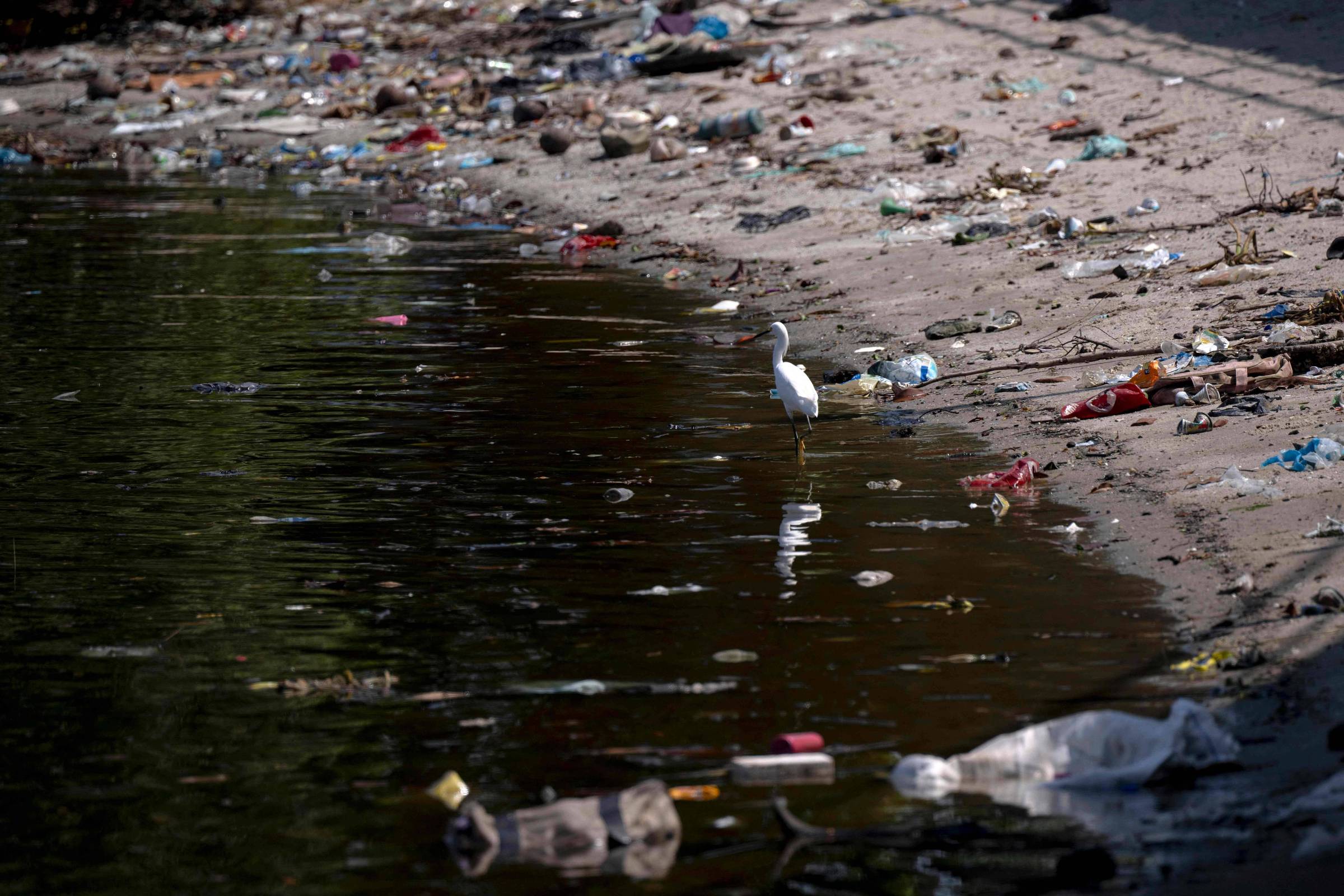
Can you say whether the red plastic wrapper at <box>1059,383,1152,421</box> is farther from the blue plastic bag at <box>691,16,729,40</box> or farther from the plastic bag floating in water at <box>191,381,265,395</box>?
the blue plastic bag at <box>691,16,729,40</box>

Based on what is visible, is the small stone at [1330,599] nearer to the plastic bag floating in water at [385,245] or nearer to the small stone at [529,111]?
the plastic bag floating in water at [385,245]

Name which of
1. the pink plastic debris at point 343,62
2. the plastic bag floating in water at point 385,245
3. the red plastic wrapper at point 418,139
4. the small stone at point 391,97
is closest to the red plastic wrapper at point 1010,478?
the plastic bag floating in water at point 385,245

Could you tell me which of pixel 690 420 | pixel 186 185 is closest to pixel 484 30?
pixel 186 185

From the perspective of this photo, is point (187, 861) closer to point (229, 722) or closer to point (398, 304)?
point (229, 722)

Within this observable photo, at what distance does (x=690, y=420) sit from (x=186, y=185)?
40.0 feet

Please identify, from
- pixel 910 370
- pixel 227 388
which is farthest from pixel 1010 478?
pixel 227 388

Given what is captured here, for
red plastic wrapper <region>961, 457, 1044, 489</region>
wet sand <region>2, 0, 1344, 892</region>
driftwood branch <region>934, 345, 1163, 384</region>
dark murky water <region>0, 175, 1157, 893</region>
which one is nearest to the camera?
dark murky water <region>0, 175, 1157, 893</region>

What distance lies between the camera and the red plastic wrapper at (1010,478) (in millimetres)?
5480

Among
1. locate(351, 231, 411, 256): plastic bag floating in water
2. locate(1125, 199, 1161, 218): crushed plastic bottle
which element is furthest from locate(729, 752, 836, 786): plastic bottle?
locate(351, 231, 411, 256): plastic bag floating in water

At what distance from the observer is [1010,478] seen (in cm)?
550

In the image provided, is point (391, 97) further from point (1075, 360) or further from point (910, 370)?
point (1075, 360)

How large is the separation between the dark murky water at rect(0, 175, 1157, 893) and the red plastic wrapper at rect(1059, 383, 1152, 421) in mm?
481

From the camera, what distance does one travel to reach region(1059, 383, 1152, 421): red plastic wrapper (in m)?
6.08

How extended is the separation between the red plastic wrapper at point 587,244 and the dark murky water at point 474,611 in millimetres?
3585
